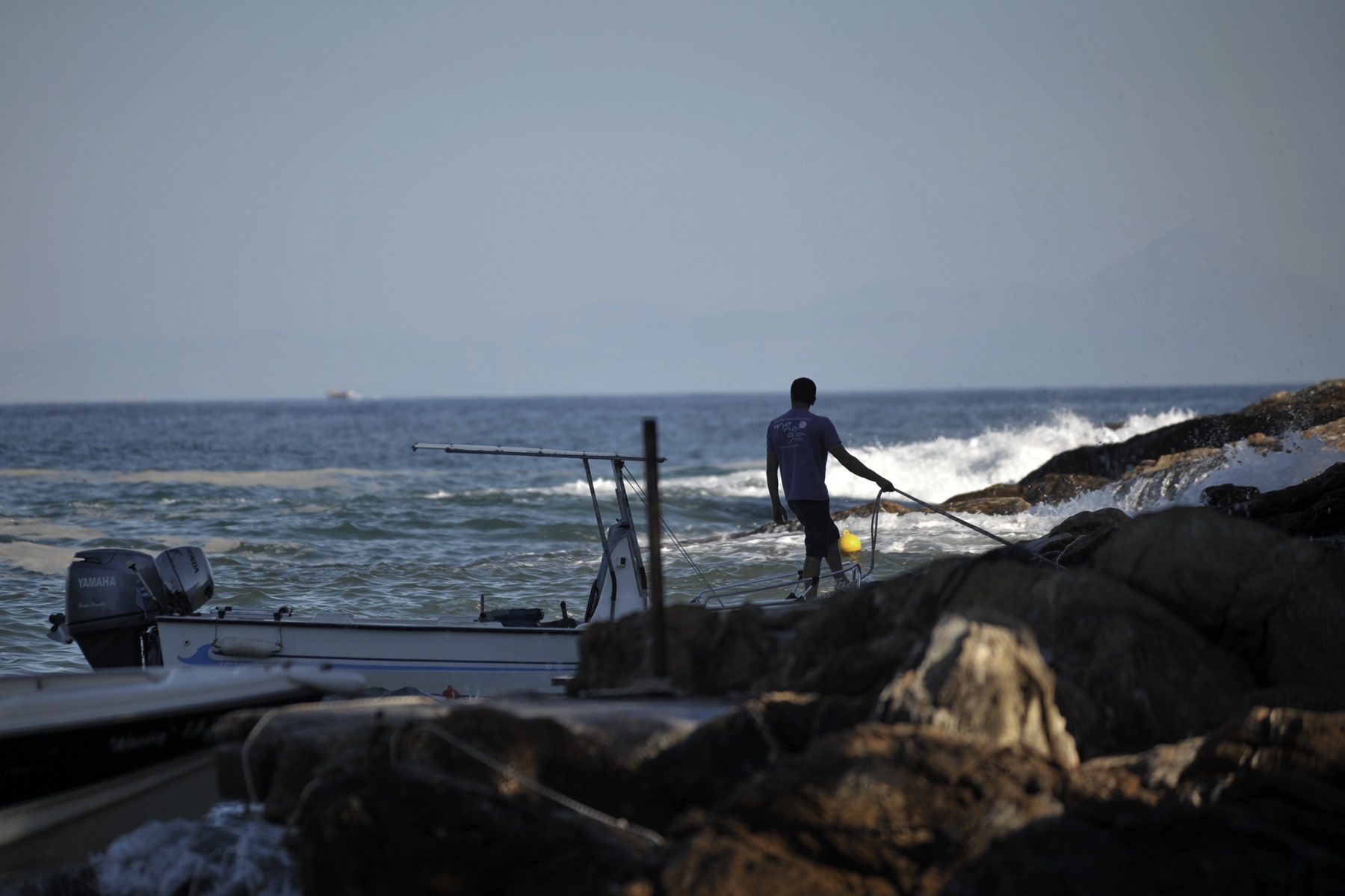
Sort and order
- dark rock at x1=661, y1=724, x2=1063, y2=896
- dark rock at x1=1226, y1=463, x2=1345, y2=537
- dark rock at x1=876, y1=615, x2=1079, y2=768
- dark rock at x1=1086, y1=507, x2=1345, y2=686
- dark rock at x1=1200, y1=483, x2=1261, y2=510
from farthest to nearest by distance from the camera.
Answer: dark rock at x1=1200, y1=483, x2=1261, y2=510 < dark rock at x1=1226, y1=463, x2=1345, y2=537 < dark rock at x1=1086, y1=507, x2=1345, y2=686 < dark rock at x1=876, y1=615, x2=1079, y2=768 < dark rock at x1=661, y1=724, x2=1063, y2=896

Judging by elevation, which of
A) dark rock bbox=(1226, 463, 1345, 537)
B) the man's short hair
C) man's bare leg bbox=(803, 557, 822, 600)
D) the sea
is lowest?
the sea

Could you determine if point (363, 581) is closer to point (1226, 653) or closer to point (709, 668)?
point (709, 668)

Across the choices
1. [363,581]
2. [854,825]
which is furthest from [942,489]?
[854,825]

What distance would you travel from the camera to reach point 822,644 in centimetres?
573

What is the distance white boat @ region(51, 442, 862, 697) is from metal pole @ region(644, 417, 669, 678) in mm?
2252

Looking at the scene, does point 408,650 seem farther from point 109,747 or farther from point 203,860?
point 203,860

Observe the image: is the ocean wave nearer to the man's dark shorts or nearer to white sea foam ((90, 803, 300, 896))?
the man's dark shorts

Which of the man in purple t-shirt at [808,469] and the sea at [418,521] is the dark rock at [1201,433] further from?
the man in purple t-shirt at [808,469]

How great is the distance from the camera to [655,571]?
5613mm

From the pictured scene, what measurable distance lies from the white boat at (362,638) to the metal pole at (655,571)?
2252mm

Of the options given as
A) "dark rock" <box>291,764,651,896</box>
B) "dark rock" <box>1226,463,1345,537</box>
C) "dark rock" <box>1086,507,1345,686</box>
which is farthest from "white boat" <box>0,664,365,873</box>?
"dark rock" <box>1226,463,1345,537</box>

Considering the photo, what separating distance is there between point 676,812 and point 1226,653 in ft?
9.65

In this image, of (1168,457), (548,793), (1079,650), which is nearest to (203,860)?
(548,793)

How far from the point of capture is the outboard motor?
787 centimetres
